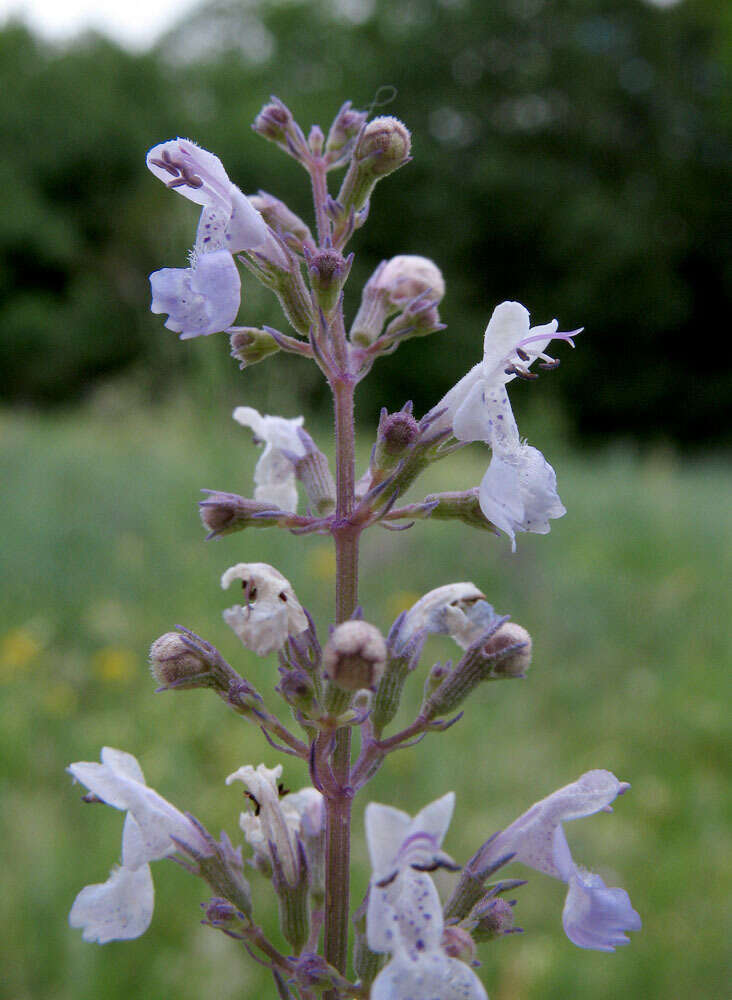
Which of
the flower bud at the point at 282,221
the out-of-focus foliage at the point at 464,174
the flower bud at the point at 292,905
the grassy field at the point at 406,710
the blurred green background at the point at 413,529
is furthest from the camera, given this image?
the out-of-focus foliage at the point at 464,174

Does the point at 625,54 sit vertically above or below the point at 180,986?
above

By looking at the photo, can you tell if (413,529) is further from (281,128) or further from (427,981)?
(427,981)

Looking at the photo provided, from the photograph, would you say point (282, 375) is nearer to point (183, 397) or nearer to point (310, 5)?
point (183, 397)

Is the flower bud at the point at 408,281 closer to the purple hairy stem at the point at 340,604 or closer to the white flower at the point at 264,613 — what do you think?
the purple hairy stem at the point at 340,604

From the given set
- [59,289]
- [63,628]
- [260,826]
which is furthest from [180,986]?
[59,289]

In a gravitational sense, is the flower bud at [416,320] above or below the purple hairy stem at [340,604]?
above

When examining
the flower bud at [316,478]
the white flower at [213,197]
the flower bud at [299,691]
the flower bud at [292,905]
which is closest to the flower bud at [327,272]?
the white flower at [213,197]

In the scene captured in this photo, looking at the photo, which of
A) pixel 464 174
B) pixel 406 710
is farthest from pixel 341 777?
pixel 464 174
